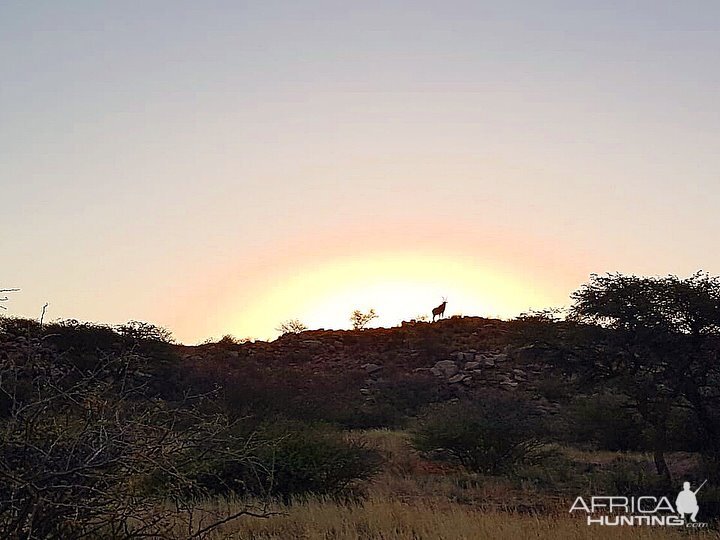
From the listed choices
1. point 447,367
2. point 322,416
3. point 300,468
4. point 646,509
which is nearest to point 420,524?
point 300,468

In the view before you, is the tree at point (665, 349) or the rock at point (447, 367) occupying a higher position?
the rock at point (447, 367)

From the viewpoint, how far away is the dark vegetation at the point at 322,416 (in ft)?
18.1

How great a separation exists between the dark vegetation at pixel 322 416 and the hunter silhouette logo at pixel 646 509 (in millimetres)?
430

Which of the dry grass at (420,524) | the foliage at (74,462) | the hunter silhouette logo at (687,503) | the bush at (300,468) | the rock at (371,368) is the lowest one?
the hunter silhouette logo at (687,503)

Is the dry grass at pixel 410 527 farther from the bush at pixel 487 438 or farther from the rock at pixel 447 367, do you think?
the rock at pixel 447 367

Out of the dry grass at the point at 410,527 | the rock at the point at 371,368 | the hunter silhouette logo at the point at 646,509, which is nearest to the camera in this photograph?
the dry grass at the point at 410,527

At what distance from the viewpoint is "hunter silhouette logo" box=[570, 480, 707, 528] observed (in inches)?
457

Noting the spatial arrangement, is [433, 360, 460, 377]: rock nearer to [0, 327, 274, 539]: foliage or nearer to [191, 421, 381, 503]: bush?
[191, 421, 381, 503]: bush

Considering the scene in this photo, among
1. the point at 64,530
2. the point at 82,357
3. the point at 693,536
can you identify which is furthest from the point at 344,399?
the point at 64,530

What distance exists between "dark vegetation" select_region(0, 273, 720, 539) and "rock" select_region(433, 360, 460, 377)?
1.91 ft

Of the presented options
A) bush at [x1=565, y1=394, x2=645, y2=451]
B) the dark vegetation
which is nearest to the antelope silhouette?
the dark vegetation

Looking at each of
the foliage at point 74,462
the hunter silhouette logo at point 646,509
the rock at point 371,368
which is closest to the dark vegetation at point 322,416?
the foliage at point 74,462

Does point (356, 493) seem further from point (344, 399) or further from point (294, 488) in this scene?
point (344, 399)

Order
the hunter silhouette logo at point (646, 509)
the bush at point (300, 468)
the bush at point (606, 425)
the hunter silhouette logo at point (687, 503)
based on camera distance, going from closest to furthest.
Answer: the hunter silhouette logo at point (646, 509) < the hunter silhouette logo at point (687, 503) < the bush at point (300, 468) < the bush at point (606, 425)
